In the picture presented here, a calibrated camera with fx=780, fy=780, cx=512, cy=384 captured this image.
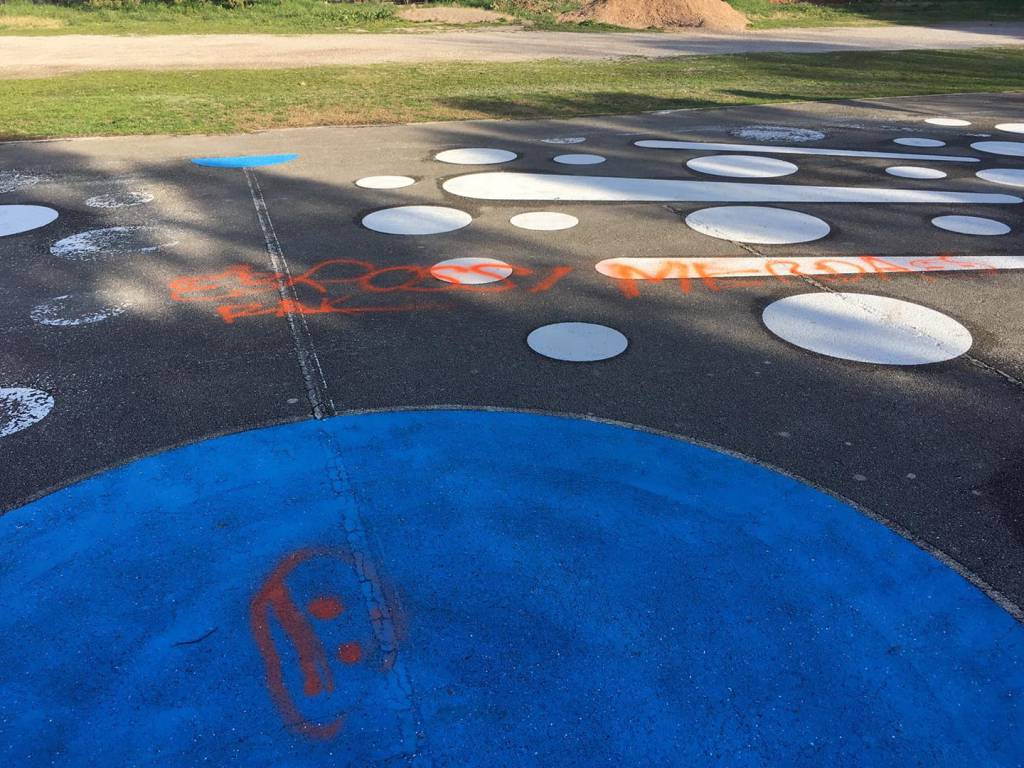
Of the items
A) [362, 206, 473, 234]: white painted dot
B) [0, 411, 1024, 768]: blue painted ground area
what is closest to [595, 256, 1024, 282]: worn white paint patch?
[362, 206, 473, 234]: white painted dot

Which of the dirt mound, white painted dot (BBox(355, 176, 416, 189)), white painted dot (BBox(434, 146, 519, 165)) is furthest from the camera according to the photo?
the dirt mound

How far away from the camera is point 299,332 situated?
477 centimetres

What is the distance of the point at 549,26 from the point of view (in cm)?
2502

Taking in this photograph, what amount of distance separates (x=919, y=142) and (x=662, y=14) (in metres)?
18.8

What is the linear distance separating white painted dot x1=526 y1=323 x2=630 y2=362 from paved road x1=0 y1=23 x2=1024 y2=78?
13795 mm

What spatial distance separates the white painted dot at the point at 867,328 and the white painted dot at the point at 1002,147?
18.5 ft

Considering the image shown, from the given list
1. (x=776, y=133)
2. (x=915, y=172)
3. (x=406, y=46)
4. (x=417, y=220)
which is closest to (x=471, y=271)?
(x=417, y=220)

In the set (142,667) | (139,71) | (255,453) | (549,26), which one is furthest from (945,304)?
(549,26)

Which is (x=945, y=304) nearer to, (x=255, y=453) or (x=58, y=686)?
(x=255, y=453)

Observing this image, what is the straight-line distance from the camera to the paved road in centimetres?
1672

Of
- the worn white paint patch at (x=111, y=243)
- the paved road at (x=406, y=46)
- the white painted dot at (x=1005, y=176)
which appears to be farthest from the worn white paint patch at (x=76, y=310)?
the paved road at (x=406, y=46)

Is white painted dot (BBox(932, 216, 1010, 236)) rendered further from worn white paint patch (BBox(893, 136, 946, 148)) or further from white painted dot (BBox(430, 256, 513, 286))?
white painted dot (BBox(430, 256, 513, 286))

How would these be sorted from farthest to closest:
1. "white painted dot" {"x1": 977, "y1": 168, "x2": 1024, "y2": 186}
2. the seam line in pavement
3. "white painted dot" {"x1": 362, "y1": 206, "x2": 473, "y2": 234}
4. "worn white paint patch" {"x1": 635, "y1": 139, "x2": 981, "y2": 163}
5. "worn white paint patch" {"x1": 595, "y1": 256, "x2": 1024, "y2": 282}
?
"worn white paint patch" {"x1": 635, "y1": 139, "x2": 981, "y2": 163} < "white painted dot" {"x1": 977, "y1": 168, "x2": 1024, "y2": 186} < "white painted dot" {"x1": 362, "y1": 206, "x2": 473, "y2": 234} < "worn white paint patch" {"x1": 595, "y1": 256, "x2": 1024, "y2": 282} < the seam line in pavement

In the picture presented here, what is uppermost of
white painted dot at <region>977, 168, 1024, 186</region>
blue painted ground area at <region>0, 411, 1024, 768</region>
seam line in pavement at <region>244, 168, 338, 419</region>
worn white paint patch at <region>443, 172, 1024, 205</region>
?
white painted dot at <region>977, 168, 1024, 186</region>
